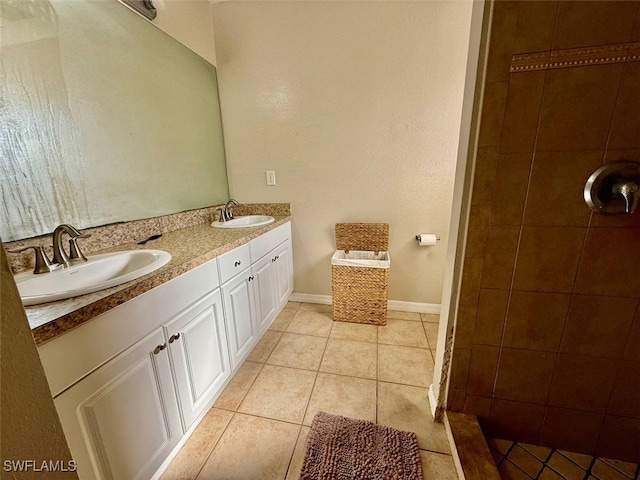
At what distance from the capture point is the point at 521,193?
85 cm

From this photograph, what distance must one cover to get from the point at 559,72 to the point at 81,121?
1835 mm

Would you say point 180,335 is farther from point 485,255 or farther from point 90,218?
point 485,255

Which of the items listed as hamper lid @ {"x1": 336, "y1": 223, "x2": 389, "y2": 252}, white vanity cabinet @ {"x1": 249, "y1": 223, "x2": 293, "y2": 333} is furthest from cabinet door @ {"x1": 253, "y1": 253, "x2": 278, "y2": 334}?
hamper lid @ {"x1": 336, "y1": 223, "x2": 389, "y2": 252}

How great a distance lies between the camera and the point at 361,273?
6.15ft

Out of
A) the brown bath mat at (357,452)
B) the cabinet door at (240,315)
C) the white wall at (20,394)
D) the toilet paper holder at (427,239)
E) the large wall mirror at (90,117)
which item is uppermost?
the large wall mirror at (90,117)

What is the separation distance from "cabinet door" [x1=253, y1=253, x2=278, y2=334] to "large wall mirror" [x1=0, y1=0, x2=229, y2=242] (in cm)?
69

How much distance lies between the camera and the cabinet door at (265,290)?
1.62 metres

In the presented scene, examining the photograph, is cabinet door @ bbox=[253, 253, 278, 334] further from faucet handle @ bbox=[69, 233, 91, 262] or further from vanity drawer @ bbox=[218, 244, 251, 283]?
faucet handle @ bbox=[69, 233, 91, 262]

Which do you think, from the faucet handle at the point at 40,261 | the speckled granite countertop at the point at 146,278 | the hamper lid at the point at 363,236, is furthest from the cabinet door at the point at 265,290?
the faucet handle at the point at 40,261

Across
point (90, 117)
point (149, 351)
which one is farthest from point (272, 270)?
point (90, 117)

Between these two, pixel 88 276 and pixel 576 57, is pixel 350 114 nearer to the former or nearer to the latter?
pixel 576 57

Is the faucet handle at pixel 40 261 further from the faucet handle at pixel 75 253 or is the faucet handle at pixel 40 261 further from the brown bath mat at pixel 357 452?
the brown bath mat at pixel 357 452

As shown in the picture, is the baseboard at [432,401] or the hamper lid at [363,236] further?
the hamper lid at [363,236]

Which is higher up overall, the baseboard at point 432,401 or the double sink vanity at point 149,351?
the double sink vanity at point 149,351
